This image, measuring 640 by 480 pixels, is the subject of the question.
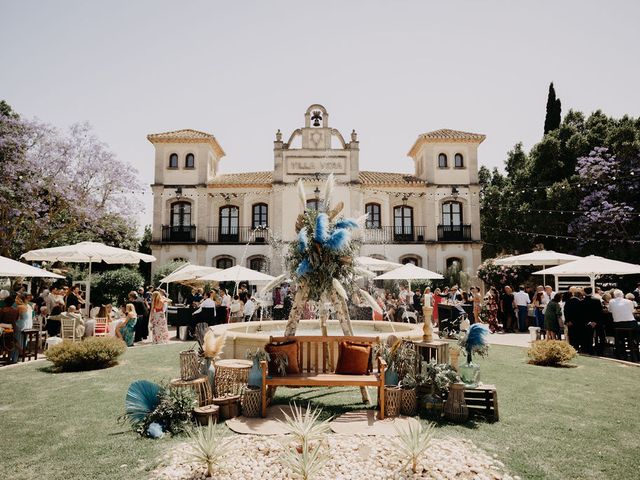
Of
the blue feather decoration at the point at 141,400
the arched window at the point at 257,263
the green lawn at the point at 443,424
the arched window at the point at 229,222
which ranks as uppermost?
the arched window at the point at 229,222

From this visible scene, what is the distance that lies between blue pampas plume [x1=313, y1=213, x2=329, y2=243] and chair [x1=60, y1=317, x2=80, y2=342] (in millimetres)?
7062

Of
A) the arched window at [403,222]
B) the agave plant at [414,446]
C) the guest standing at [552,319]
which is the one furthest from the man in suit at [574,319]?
the arched window at [403,222]

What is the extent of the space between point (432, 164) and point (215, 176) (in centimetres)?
1339

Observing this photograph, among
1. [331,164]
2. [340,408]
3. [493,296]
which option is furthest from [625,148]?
[340,408]

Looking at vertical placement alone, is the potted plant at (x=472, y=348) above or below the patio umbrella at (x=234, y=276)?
below

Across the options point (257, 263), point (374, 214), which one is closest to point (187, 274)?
point (257, 263)

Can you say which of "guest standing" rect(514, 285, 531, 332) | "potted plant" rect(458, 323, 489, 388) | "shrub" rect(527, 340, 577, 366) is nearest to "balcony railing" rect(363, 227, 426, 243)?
"guest standing" rect(514, 285, 531, 332)

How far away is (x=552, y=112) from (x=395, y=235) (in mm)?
13390

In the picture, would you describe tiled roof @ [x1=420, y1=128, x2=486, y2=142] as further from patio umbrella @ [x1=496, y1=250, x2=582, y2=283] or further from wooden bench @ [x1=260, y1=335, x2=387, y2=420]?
wooden bench @ [x1=260, y1=335, x2=387, y2=420]

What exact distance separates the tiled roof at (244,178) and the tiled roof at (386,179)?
18.4 ft

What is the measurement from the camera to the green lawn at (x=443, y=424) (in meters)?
3.94

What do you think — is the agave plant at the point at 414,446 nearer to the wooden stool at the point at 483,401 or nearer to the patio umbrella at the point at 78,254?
the wooden stool at the point at 483,401

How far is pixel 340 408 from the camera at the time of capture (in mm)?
5641

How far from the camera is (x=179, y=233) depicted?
85.0ft
